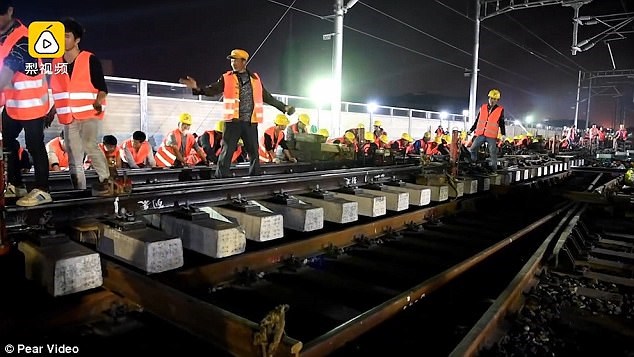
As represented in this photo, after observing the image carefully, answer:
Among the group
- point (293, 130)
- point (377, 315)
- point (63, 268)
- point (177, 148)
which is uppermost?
point (293, 130)

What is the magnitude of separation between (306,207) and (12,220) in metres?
2.40

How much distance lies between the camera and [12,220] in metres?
3.40

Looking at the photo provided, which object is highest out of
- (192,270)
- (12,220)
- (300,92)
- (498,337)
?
(300,92)

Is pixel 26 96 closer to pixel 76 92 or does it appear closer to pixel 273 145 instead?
pixel 76 92

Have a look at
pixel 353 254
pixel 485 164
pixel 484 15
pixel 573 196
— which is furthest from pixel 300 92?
pixel 353 254

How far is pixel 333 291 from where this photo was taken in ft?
11.2

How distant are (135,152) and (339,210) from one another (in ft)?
18.1

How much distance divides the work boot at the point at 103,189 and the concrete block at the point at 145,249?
74 cm

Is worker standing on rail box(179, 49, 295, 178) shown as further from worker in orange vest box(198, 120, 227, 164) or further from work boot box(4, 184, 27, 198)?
worker in orange vest box(198, 120, 227, 164)

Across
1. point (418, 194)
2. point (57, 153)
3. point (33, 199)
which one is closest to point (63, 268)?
point (33, 199)

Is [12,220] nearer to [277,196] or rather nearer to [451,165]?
[277,196]

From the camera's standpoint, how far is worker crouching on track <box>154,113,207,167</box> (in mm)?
9195

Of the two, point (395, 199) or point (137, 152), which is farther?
point (137, 152)

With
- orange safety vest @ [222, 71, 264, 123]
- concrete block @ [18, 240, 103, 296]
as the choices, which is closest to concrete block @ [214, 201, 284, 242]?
concrete block @ [18, 240, 103, 296]
